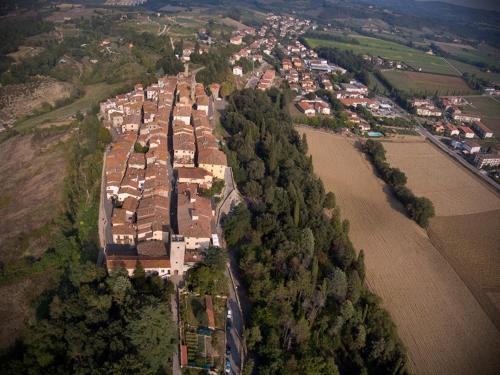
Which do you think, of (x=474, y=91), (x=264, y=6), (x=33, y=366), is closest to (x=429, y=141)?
(x=474, y=91)

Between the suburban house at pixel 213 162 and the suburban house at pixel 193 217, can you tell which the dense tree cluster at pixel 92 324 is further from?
the suburban house at pixel 213 162

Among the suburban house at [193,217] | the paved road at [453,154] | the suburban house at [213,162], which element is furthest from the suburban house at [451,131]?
the suburban house at [193,217]

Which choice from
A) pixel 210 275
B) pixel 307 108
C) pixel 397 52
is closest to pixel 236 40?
pixel 307 108

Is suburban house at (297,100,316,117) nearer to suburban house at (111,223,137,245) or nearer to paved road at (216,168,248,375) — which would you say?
paved road at (216,168,248,375)

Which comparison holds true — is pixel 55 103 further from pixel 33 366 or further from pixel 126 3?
pixel 126 3

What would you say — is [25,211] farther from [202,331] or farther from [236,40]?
[236,40]

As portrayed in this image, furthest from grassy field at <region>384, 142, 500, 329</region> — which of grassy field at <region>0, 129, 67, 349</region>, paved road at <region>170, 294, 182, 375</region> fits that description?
grassy field at <region>0, 129, 67, 349</region>
